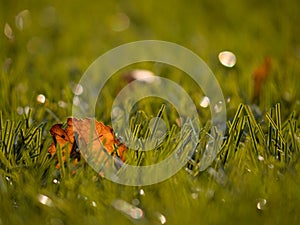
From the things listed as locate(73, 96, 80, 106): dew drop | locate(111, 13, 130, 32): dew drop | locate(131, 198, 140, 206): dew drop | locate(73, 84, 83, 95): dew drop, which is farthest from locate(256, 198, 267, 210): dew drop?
locate(111, 13, 130, 32): dew drop

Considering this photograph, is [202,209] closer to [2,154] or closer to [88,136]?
[88,136]

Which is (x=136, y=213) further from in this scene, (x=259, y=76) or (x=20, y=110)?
(x=259, y=76)

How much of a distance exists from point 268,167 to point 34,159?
0.55 metres

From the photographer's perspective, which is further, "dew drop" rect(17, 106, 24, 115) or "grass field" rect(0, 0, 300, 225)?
"dew drop" rect(17, 106, 24, 115)

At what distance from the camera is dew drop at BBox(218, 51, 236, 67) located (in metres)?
2.59

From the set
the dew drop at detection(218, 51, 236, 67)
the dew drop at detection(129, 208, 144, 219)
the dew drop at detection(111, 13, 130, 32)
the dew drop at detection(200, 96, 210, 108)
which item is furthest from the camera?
the dew drop at detection(111, 13, 130, 32)

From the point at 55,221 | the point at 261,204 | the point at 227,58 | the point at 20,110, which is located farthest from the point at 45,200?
the point at 227,58

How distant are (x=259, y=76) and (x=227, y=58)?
352 mm

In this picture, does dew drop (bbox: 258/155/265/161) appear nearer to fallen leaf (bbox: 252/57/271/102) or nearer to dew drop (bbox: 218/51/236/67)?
fallen leaf (bbox: 252/57/271/102)

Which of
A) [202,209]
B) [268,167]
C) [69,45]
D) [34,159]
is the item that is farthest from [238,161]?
[69,45]

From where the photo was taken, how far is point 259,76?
235 centimetres

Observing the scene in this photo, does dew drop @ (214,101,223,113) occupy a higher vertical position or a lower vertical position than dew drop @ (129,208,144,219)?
higher

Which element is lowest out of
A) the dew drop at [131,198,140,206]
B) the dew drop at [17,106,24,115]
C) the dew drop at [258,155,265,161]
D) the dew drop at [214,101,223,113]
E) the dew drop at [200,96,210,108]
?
the dew drop at [131,198,140,206]

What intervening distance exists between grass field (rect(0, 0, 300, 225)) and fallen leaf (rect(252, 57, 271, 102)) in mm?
18
